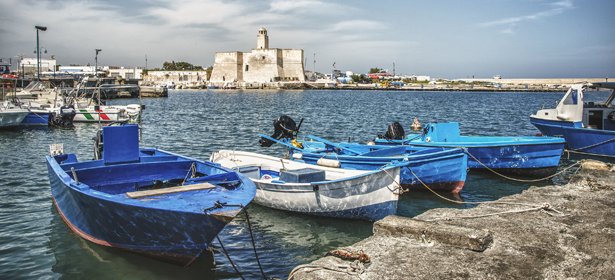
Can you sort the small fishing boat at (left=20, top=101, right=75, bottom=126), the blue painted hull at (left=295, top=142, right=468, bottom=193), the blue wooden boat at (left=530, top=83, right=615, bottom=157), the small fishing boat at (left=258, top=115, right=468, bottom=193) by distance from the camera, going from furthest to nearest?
the small fishing boat at (left=20, top=101, right=75, bottom=126)
the blue wooden boat at (left=530, top=83, right=615, bottom=157)
the blue painted hull at (left=295, top=142, right=468, bottom=193)
the small fishing boat at (left=258, top=115, right=468, bottom=193)

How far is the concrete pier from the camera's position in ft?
12.9

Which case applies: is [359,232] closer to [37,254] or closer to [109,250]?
[109,250]

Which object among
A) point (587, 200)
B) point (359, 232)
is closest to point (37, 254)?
point (359, 232)

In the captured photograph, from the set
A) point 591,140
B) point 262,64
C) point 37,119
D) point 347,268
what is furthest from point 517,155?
point 262,64

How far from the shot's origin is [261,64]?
95.0m

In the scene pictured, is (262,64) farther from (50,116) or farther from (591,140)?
(591,140)

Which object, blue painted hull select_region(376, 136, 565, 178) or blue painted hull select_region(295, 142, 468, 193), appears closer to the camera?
blue painted hull select_region(295, 142, 468, 193)

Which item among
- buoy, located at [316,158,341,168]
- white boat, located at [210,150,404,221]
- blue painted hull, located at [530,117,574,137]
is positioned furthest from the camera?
blue painted hull, located at [530,117,574,137]

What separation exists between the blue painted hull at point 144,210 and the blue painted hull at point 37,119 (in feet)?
58.7

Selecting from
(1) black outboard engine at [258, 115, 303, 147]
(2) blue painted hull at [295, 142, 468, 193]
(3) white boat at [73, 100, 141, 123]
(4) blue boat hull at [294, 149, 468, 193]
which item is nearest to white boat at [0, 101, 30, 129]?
(3) white boat at [73, 100, 141, 123]

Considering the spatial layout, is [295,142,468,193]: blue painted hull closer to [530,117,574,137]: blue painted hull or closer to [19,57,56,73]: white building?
[530,117,574,137]: blue painted hull

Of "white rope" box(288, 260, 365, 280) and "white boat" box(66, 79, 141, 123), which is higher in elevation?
"white boat" box(66, 79, 141, 123)

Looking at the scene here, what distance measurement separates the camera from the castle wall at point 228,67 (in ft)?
322

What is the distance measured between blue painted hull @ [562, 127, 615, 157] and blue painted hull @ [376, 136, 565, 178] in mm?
3862
